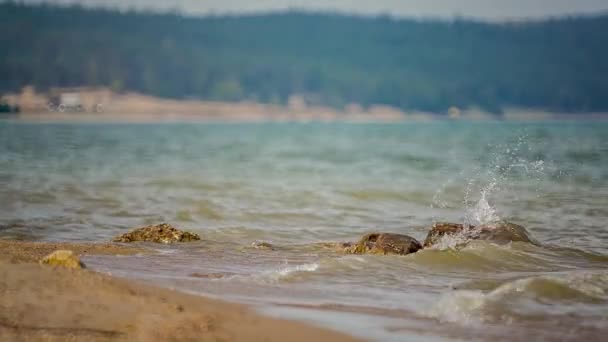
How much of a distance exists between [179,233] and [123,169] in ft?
61.9

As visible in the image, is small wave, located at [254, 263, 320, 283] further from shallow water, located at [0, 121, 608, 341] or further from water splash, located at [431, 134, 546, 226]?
water splash, located at [431, 134, 546, 226]

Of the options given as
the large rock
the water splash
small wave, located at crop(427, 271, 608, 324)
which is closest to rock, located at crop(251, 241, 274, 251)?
the large rock

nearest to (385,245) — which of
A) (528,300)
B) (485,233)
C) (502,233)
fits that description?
(485,233)

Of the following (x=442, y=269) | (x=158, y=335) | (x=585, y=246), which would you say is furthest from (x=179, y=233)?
(x=158, y=335)

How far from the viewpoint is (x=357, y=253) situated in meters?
10.4

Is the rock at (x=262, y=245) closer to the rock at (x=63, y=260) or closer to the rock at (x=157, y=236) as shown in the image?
the rock at (x=157, y=236)

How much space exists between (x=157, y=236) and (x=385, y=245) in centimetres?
290

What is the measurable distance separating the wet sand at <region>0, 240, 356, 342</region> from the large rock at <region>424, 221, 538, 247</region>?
4874 mm

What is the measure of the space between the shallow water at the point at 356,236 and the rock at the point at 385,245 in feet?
1.16

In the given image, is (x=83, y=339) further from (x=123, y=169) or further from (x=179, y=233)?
(x=123, y=169)

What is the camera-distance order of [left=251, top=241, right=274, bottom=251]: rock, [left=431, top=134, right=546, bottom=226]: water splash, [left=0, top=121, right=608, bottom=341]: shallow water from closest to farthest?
[left=0, top=121, right=608, bottom=341]: shallow water < [left=251, top=241, right=274, bottom=251]: rock < [left=431, top=134, right=546, bottom=226]: water splash

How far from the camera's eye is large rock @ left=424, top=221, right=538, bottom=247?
35.6 feet

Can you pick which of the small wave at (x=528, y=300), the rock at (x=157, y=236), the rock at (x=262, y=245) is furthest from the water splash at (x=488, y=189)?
the small wave at (x=528, y=300)

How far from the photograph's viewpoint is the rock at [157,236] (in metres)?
11.2
